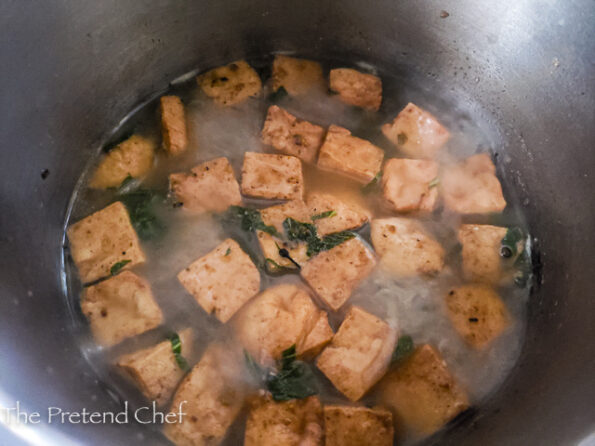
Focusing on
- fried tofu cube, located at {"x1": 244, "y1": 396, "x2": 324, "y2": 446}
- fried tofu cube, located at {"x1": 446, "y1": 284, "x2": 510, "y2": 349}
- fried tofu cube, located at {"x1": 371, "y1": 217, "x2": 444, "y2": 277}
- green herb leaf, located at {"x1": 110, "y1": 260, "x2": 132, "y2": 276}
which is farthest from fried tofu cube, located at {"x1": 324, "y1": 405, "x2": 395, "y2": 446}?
green herb leaf, located at {"x1": 110, "y1": 260, "x2": 132, "y2": 276}

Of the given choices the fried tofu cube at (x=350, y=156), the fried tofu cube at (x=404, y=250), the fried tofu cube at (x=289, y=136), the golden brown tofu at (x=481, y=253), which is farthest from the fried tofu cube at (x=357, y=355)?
the fried tofu cube at (x=289, y=136)

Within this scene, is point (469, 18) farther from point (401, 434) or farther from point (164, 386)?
point (164, 386)

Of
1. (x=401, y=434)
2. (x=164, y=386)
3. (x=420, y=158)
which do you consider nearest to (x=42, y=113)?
(x=164, y=386)

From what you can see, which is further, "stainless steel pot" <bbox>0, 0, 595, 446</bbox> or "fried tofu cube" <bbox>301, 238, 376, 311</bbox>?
"fried tofu cube" <bbox>301, 238, 376, 311</bbox>

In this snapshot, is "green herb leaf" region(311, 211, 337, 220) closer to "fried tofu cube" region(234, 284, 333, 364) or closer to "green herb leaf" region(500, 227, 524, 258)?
"fried tofu cube" region(234, 284, 333, 364)

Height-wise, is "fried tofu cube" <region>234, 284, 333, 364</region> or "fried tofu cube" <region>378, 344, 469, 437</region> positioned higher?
"fried tofu cube" <region>234, 284, 333, 364</region>


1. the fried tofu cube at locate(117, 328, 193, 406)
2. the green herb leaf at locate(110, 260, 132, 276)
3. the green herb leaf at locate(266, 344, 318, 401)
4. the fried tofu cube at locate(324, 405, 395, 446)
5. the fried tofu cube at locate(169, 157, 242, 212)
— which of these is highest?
the fried tofu cube at locate(169, 157, 242, 212)

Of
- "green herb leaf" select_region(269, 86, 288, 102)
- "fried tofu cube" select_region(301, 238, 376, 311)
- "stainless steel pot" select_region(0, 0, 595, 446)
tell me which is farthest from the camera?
"green herb leaf" select_region(269, 86, 288, 102)
